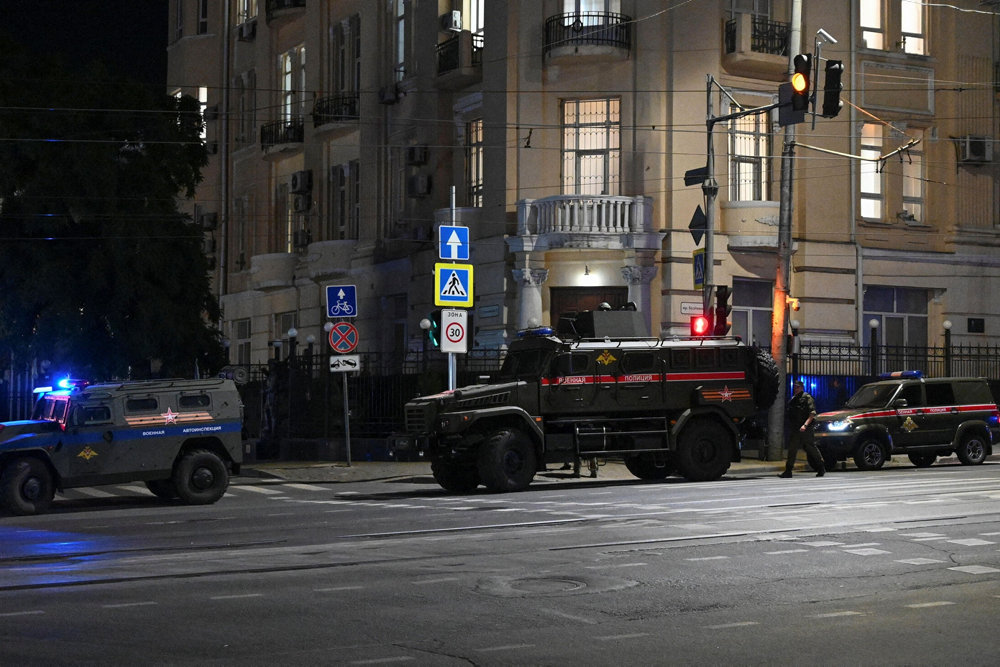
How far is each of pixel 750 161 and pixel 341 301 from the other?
12.4 m

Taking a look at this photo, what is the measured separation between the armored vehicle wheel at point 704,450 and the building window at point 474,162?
1314cm

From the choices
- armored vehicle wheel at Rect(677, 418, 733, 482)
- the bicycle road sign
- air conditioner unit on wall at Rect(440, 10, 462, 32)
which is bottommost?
armored vehicle wheel at Rect(677, 418, 733, 482)

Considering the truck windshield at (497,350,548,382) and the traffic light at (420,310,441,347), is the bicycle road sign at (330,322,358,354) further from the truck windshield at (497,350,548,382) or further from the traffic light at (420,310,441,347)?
the truck windshield at (497,350,548,382)

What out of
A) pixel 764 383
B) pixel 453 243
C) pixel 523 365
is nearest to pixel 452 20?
pixel 453 243

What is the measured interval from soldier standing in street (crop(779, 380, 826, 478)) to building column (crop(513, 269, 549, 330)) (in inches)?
353

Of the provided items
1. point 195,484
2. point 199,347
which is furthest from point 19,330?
point 195,484

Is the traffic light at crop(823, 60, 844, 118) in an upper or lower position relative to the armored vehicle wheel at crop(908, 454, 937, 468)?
upper

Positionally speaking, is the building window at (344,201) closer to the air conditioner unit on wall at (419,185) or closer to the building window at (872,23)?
the air conditioner unit on wall at (419,185)

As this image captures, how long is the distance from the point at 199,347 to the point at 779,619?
2819 cm

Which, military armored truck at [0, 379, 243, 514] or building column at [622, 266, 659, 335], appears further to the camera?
building column at [622, 266, 659, 335]

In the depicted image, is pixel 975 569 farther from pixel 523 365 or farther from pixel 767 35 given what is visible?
pixel 767 35

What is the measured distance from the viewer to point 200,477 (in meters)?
21.9

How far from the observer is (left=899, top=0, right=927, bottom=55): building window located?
37.5 metres

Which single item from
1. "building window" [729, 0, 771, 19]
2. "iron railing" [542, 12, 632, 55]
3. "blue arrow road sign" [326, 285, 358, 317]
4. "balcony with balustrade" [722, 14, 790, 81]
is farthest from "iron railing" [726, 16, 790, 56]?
"blue arrow road sign" [326, 285, 358, 317]
